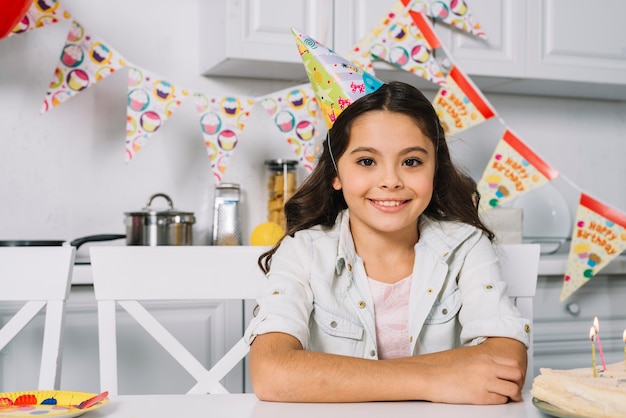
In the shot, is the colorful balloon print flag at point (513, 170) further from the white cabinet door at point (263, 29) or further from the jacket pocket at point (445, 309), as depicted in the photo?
the jacket pocket at point (445, 309)

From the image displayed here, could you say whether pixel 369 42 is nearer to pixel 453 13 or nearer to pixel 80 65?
pixel 453 13

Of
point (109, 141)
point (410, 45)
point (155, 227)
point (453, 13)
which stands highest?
point (453, 13)

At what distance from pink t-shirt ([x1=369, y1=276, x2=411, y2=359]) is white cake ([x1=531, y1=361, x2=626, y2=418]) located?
19.8 inches

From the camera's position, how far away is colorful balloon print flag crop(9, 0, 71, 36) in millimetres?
1902

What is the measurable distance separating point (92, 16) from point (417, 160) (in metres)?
1.36

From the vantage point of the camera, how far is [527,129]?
2666 mm

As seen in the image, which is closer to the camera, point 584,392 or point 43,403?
point 584,392

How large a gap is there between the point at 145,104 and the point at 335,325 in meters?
0.95

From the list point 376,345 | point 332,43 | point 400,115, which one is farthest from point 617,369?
point 332,43

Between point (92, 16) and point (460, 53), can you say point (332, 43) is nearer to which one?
point (460, 53)

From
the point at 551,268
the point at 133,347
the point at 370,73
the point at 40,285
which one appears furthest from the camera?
the point at 551,268

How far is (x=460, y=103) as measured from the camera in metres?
2.04

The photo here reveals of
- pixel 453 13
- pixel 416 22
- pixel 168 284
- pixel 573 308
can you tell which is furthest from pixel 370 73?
pixel 168 284

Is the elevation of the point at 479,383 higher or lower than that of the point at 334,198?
lower
